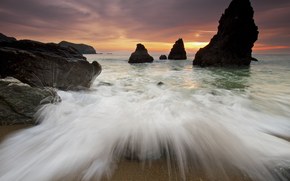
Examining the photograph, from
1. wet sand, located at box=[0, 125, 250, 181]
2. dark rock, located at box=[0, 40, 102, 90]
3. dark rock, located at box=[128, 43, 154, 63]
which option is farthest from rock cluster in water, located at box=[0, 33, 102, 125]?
dark rock, located at box=[128, 43, 154, 63]

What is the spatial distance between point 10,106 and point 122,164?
2683 millimetres

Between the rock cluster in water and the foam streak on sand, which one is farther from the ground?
the rock cluster in water

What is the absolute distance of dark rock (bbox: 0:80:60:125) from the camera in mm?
3543

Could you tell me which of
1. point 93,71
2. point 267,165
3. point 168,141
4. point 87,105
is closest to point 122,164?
point 168,141

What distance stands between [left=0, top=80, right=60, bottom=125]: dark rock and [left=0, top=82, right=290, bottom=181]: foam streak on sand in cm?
22

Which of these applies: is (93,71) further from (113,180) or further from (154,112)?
(113,180)

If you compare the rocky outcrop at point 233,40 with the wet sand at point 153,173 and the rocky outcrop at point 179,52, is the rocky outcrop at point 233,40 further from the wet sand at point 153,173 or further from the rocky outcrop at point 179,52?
the wet sand at point 153,173

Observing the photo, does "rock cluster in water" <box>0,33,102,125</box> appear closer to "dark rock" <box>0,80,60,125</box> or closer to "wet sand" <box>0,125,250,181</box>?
"dark rock" <box>0,80,60,125</box>

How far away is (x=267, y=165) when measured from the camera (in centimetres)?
237

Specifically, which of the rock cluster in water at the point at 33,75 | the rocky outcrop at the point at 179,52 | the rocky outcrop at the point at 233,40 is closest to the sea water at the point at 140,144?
the rock cluster in water at the point at 33,75

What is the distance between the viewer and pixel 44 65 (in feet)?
19.7

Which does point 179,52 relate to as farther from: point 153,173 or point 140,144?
point 153,173

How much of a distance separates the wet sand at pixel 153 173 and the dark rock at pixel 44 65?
4.72 m

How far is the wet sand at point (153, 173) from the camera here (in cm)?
216
